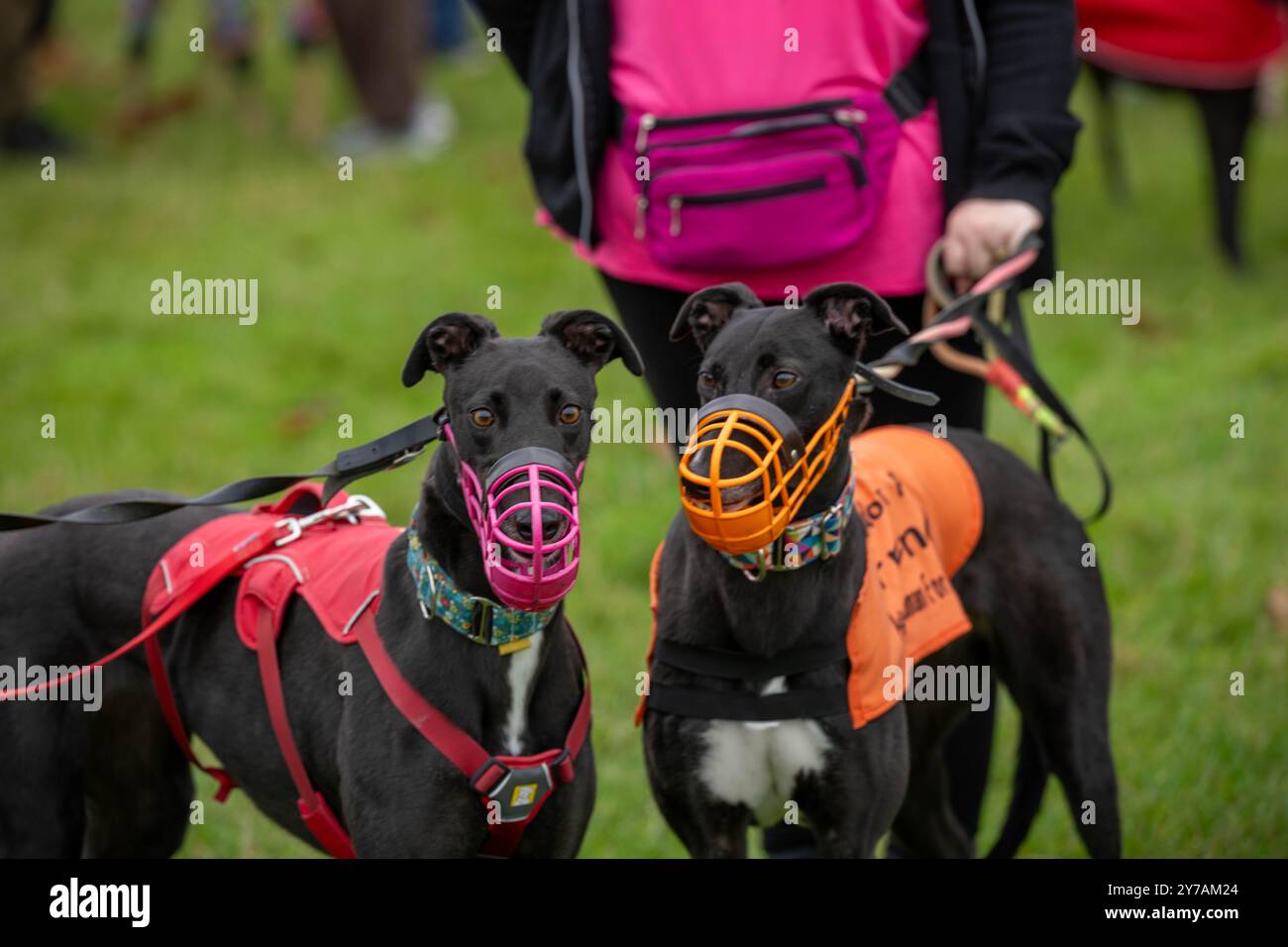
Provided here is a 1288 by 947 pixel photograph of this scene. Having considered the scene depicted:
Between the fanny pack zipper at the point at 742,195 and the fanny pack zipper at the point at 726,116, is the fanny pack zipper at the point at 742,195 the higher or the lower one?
the lower one

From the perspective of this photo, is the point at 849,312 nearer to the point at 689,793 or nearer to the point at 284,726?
the point at 689,793

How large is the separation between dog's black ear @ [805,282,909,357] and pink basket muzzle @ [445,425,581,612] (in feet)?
2.28

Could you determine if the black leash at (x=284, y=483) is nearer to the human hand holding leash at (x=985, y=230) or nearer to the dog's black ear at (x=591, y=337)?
the dog's black ear at (x=591, y=337)

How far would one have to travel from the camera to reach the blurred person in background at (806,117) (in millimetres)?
3562

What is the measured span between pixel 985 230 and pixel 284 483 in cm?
162

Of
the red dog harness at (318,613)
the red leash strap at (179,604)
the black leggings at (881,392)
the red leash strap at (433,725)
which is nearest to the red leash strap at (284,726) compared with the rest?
the red dog harness at (318,613)

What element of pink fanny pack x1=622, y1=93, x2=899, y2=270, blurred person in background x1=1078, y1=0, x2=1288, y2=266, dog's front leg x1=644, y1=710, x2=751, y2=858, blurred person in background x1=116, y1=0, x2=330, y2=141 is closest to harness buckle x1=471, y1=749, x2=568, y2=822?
dog's front leg x1=644, y1=710, x2=751, y2=858

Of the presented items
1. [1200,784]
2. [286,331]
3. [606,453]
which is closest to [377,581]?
[1200,784]

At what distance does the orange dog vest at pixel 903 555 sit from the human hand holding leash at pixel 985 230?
0.45 meters

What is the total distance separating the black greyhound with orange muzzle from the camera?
306 centimetres

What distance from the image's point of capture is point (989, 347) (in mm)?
3871

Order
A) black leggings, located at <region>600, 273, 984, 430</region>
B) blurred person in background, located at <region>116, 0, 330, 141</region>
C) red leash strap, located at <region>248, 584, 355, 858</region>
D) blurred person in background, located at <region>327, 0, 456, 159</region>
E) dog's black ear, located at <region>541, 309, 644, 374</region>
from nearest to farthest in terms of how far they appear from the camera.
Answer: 1. dog's black ear, located at <region>541, 309, 644, 374</region>
2. red leash strap, located at <region>248, 584, 355, 858</region>
3. black leggings, located at <region>600, 273, 984, 430</region>
4. blurred person in background, located at <region>327, 0, 456, 159</region>
5. blurred person in background, located at <region>116, 0, 330, 141</region>

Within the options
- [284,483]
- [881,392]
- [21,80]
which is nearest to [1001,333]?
[881,392]

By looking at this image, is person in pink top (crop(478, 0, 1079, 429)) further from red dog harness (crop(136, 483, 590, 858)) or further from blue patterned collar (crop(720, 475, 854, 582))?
red dog harness (crop(136, 483, 590, 858))
